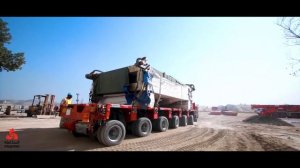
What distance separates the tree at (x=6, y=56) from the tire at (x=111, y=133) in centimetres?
1928

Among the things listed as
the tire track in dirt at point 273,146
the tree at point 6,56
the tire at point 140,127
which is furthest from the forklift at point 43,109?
the tire track in dirt at point 273,146

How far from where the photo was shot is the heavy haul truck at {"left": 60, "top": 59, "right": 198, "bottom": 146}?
587 centimetres

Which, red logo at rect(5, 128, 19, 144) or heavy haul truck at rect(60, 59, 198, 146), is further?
red logo at rect(5, 128, 19, 144)

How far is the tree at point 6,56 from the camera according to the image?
62.1 feet

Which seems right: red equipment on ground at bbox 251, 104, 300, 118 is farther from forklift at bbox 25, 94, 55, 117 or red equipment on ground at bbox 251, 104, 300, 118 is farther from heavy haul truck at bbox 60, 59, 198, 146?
forklift at bbox 25, 94, 55, 117

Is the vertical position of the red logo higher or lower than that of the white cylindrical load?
lower

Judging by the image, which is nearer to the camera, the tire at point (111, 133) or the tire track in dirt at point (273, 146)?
the tire at point (111, 133)

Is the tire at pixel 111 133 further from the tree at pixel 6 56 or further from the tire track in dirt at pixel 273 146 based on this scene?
the tree at pixel 6 56

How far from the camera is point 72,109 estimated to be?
653 cm

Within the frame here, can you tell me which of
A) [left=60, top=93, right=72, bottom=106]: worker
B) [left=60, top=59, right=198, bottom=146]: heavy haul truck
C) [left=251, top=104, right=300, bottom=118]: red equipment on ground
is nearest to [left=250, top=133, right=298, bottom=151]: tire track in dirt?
[left=60, top=59, right=198, bottom=146]: heavy haul truck

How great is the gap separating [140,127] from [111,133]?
1.75m
